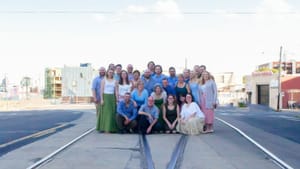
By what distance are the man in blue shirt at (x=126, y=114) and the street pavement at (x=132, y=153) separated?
0.78m

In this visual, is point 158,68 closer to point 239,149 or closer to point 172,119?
point 172,119

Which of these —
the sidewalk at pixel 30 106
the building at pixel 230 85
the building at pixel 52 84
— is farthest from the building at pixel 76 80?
the building at pixel 230 85

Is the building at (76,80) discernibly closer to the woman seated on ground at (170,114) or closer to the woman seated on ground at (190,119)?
the woman seated on ground at (170,114)

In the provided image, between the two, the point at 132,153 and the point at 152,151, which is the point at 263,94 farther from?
the point at 132,153

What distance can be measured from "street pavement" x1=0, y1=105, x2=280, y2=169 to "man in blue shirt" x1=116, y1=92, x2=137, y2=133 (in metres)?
0.78

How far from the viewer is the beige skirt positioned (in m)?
13.2

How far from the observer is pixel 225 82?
12800cm

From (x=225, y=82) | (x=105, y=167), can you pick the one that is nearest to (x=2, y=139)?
(x=105, y=167)

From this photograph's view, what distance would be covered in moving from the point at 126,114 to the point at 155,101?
0.90 meters

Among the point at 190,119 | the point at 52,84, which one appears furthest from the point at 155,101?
the point at 52,84

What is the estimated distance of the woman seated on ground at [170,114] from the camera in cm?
1357

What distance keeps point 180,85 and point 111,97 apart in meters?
2.02

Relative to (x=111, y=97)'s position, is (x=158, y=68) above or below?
above

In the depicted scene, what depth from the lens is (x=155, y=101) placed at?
13617 mm
